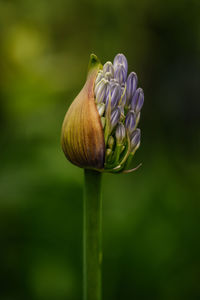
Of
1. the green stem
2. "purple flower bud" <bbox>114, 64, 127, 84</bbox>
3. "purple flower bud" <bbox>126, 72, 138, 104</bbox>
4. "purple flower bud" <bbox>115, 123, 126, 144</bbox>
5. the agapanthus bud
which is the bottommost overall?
the green stem

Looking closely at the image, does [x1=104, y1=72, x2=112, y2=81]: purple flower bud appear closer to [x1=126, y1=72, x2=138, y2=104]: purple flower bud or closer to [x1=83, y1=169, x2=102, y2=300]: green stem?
[x1=126, y1=72, x2=138, y2=104]: purple flower bud

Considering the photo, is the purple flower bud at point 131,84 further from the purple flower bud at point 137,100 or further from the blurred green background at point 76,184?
the blurred green background at point 76,184

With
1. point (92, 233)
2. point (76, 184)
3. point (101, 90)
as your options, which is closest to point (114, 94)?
point (101, 90)

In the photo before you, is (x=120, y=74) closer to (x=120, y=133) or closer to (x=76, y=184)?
(x=120, y=133)

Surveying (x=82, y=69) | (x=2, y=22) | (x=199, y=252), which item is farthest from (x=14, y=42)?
(x=199, y=252)

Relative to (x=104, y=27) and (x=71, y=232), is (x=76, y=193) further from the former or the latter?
(x=104, y=27)

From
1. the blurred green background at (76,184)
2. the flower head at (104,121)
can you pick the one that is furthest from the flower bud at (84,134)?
the blurred green background at (76,184)

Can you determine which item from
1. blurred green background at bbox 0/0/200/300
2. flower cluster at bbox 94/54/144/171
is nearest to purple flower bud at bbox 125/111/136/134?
flower cluster at bbox 94/54/144/171
